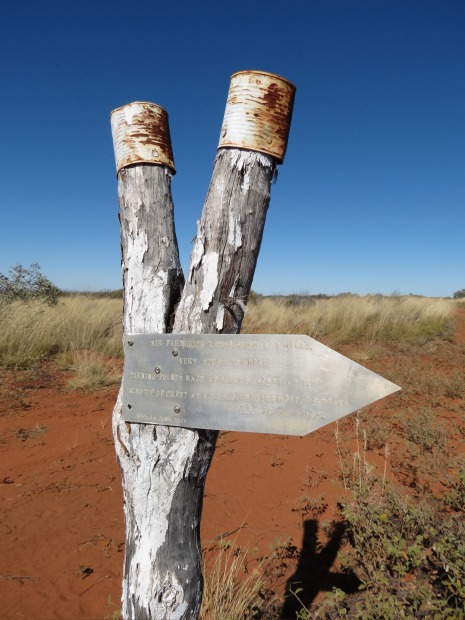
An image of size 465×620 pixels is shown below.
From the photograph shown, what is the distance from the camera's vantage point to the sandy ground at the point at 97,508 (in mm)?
2332

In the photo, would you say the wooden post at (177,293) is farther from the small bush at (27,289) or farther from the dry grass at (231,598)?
the small bush at (27,289)

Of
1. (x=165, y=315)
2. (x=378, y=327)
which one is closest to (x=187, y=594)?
(x=165, y=315)

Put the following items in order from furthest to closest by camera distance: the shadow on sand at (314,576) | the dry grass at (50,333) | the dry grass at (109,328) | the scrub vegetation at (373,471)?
1. the dry grass at (50,333)
2. the dry grass at (109,328)
3. the shadow on sand at (314,576)
4. the scrub vegetation at (373,471)

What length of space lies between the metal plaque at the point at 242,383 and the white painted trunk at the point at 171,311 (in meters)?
0.08

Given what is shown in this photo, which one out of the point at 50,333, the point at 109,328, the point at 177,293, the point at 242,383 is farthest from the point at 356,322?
the point at 242,383

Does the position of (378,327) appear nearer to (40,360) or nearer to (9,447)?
(40,360)

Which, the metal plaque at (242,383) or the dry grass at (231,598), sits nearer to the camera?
the metal plaque at (242,383)

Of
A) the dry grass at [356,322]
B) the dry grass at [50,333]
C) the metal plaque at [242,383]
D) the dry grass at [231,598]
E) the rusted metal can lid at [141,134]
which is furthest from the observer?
the dry grass at [356,322]

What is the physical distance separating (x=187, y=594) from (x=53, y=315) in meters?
8.52

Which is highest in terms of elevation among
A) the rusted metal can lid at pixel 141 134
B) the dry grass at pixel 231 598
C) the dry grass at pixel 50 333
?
the rusted metal can lid at pixel 141 134

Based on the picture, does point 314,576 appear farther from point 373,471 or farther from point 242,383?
point 242,383

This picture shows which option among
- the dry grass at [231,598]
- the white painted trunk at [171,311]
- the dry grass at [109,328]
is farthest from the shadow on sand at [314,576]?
the dry grass at [109,328]

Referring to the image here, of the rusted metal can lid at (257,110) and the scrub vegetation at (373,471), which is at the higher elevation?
the rusted metal can lid at (257,110)

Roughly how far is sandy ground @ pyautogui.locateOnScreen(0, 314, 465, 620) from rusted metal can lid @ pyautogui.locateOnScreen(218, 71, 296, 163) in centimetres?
253
